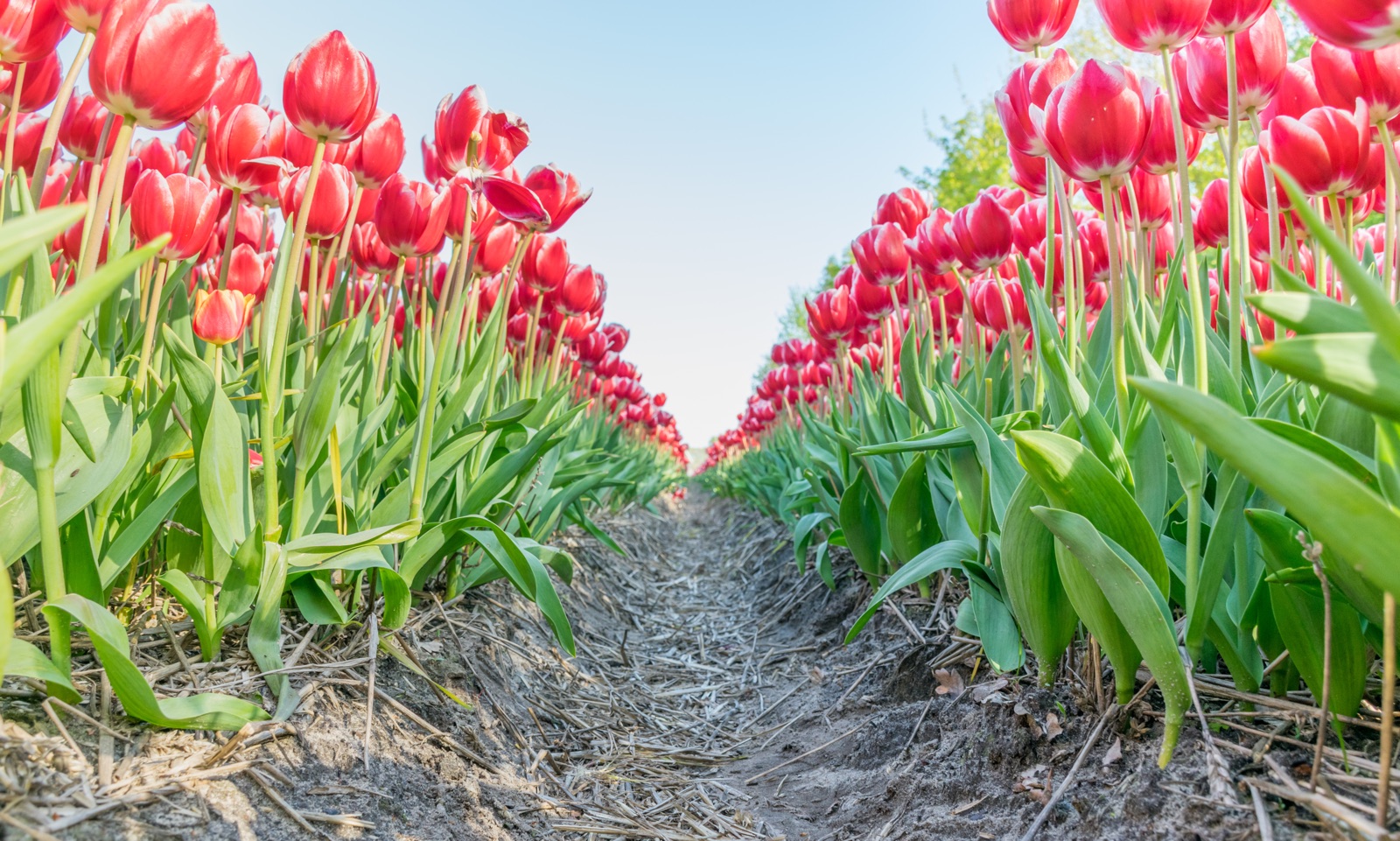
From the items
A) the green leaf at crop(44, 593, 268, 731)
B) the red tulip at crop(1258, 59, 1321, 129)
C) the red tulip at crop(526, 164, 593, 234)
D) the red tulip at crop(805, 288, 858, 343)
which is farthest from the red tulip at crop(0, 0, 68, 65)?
the red tulip at crop(805, 288, 858, 343)

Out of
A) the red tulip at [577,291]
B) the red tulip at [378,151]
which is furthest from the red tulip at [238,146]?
Result: the red tulip at [577,291]

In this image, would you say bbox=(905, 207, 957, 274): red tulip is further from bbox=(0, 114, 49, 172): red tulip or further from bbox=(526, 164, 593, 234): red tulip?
bbox=(0, 114, 49, 172): red tulip

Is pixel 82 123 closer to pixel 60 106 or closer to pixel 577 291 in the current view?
pixel 60 106

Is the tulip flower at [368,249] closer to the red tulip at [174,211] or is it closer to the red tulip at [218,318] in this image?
the red tulip at [174,211]

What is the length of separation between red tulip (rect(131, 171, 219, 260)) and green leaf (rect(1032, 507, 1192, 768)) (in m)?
1.55

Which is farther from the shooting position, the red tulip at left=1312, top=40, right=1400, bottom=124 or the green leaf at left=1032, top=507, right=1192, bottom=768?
the red tulip at left=1312, top=40, right=1400, bottom=124

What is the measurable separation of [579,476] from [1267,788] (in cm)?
242

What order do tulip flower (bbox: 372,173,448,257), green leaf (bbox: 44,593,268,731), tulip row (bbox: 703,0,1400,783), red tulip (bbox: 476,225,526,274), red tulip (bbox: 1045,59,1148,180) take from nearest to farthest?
1. tulip row (bbox: 703,0,1400,783)
2. green leaf (bbox: 44,593,268,731)
3. red tulip (bbox: 1045,59,1148,180)
4. tulip flower (bbox: 372,173,448,257)
5. red tulip (bbox: 476,225,526,274)

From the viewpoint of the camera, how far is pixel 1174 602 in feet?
4.41

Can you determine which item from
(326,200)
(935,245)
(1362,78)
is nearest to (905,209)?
(935,245)

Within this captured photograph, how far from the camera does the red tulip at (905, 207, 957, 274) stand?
7.47 feet

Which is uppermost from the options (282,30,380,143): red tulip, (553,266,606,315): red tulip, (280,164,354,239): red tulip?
(282,30,380,143): red tulip

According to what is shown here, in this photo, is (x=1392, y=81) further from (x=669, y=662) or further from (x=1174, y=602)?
(x=669, y=662)

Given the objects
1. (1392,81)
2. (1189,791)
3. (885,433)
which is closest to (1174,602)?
(1189,791)
